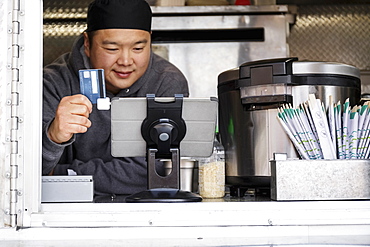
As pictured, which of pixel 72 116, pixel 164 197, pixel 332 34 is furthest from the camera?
pixel 332 34

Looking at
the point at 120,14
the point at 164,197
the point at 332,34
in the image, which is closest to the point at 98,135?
the point at 120,14

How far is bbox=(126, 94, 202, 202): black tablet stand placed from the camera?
1292 mm

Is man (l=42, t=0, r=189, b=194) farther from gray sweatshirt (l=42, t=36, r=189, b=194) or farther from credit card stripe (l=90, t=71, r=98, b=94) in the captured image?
credit card stripe (l=90, t=71, r=98, b=94)

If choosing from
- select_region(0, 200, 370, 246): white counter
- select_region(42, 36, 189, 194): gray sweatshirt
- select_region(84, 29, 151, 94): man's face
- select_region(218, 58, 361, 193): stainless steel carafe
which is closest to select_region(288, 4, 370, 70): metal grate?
select_region(42, 36, 189, 194): gray sweatshirt

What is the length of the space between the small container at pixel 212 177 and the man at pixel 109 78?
0.36 m

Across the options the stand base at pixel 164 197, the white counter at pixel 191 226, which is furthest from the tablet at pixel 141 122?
the white counter at pixel 191 226

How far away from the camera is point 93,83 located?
4.01 ft

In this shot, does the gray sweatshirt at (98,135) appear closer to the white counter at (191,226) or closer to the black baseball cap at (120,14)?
the black baseball cap at (120,14)

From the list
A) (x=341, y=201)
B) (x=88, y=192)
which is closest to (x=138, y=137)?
(x=88, y=192)

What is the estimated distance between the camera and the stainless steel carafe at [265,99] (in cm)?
144

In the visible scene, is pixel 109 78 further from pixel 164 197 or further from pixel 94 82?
pixel 164 197

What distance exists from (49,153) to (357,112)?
0.78 metres

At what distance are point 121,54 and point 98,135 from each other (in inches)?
12.4

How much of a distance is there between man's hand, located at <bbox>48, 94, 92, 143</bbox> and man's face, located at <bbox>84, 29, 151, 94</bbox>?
29.0 inches
